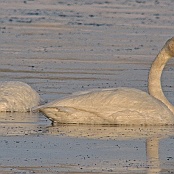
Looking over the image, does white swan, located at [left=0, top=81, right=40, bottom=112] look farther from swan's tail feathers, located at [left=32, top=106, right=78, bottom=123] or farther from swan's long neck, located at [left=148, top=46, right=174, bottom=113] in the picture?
swan's long neck, located at [left=148, top=46, right=174, bottom=113]

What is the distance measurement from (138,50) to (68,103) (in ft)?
32.3

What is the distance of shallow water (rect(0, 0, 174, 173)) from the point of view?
986 cm

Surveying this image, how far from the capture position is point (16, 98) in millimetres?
13594

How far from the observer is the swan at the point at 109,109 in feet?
40.5

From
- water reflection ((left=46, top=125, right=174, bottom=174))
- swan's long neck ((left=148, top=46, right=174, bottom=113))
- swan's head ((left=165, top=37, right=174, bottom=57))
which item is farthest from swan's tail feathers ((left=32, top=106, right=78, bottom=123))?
swan's head ((left=165, top=37, right=174, bottom=57))

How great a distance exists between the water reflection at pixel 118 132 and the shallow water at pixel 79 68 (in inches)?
0.5

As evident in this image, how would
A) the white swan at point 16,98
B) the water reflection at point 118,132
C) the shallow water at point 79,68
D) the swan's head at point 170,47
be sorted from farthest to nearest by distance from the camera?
the swan's head at point 170,47 < the white swan at point 16,98 < the water reflection at point 118,132 < the shallow water at point 79,68

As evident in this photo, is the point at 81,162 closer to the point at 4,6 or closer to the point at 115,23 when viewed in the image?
the point at 115,23

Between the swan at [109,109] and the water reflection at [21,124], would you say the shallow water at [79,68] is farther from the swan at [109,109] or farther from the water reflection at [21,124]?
the swan at [109,109]

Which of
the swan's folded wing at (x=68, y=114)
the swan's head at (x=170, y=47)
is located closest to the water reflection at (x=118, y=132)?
the swan's folded wing at (x=68, y=114)

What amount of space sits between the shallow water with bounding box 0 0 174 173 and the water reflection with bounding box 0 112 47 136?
0.01m

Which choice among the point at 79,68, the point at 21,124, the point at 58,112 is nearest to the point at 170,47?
the point at 58,112

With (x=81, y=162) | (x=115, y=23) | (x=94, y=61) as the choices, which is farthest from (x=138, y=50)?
(x=81, y=162)

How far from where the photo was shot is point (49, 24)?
2780cm
